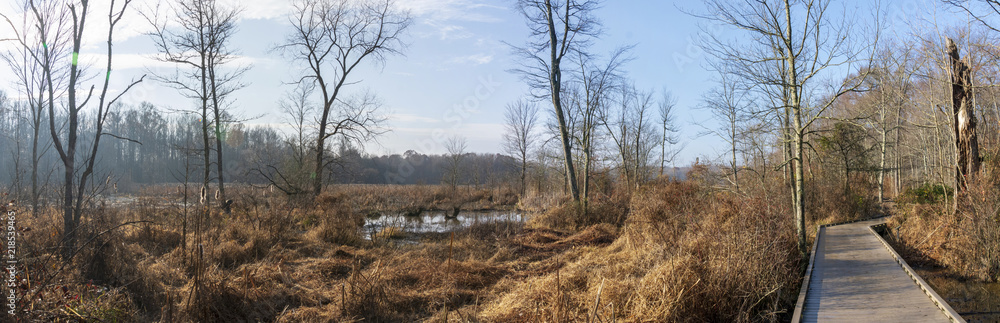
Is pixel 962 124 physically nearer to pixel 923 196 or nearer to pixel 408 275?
pixel 923 196

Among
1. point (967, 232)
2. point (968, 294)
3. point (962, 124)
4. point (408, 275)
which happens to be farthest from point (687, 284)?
point (962, 124)

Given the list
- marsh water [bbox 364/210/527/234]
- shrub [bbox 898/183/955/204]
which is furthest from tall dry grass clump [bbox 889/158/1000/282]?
marsh water [bbox 364/210/527/234]

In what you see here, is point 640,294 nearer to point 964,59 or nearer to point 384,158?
point 964,59

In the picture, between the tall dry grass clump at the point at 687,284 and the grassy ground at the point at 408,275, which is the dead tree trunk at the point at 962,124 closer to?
the grassy ground at the point at 408,275

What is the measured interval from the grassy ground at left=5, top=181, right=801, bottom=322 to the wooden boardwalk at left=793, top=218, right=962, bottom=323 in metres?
0.42

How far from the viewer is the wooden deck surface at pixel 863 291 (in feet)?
18.3

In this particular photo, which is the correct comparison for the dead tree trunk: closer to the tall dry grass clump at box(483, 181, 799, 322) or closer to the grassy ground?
the grassy ground

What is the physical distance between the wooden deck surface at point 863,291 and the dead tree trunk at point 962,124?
2587 millimetres

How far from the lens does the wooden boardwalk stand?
5.58m

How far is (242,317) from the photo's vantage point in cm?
571

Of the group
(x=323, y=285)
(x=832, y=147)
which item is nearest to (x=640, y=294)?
(x=323, y=285)

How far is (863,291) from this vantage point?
6.73 meters

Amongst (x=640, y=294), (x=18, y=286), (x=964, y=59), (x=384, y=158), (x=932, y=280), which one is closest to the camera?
(x=18, y=286)

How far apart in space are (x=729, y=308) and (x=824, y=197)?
1410 cm
